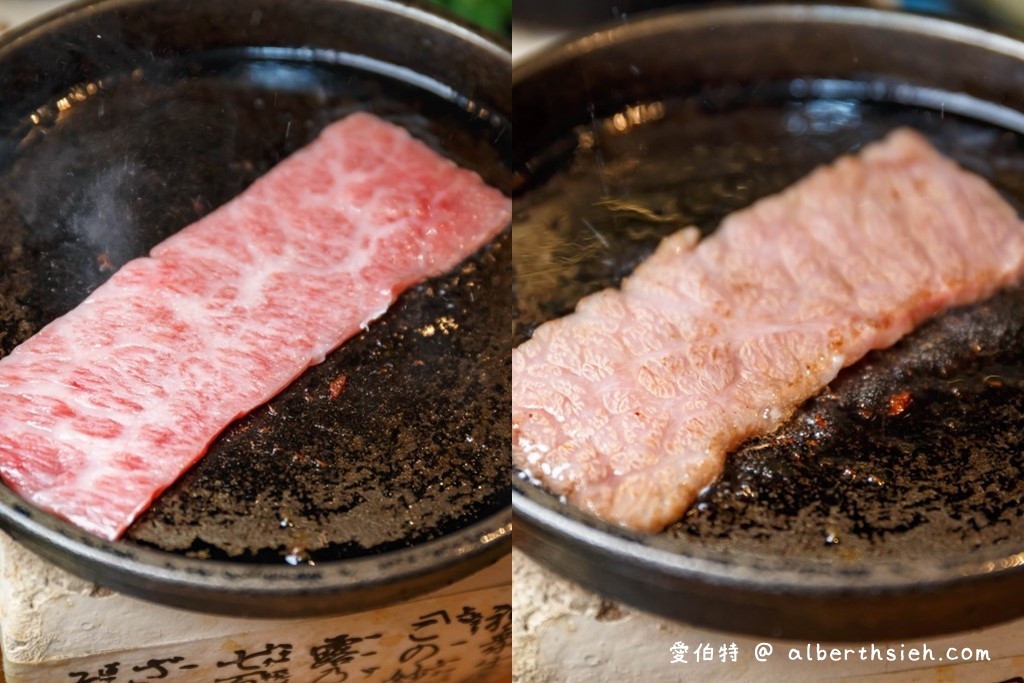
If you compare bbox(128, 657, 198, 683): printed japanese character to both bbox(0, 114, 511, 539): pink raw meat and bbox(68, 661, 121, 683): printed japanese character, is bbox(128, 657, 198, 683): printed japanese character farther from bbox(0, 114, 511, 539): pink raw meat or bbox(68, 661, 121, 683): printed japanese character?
bbox(0, 114, 511, 539): pink raw meat

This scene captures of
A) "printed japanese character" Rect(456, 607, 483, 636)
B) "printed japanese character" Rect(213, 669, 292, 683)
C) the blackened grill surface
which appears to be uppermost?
the blackened grill surface

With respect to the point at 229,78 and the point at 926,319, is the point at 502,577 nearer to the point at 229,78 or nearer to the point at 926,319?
the point at 926,319

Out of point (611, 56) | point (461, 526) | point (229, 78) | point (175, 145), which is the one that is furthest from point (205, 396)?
point (611, 56)

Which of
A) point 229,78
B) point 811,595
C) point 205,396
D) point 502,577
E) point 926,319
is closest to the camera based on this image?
point 811,595

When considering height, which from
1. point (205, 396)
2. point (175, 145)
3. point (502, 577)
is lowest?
point (502, 577)

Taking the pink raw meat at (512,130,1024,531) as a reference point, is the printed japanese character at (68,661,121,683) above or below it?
below

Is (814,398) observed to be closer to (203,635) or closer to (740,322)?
(740,322)

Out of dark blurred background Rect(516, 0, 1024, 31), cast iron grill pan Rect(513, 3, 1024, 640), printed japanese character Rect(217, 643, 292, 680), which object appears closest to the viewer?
cast iron grill pan Rect(513, 3, 1024, 640)

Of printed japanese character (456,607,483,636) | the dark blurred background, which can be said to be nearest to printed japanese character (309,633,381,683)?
printed japanese character (456,607,483,636)
